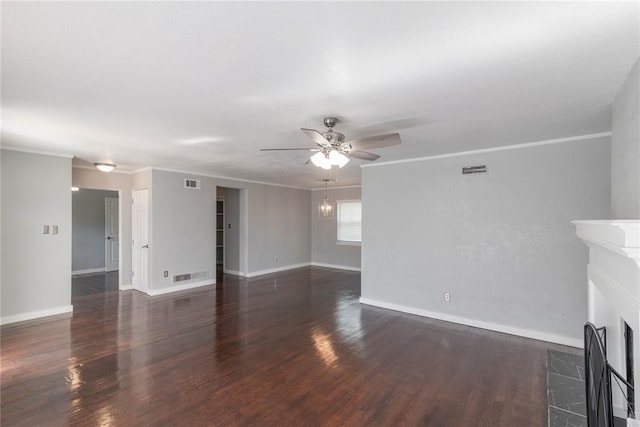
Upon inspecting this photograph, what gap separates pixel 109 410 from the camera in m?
2.39

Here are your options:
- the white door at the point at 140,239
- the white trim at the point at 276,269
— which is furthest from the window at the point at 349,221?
the white door at the point at 140,239

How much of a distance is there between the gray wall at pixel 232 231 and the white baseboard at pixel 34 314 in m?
3.63

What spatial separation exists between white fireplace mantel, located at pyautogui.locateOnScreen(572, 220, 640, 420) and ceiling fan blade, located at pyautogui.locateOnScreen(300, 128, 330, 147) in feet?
6.34

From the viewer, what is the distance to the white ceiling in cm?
146

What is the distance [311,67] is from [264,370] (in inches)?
110

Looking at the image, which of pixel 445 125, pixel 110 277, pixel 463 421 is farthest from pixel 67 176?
pixel 463 421

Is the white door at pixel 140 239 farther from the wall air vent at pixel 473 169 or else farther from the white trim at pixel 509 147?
the wall air vent at pixel 473 169

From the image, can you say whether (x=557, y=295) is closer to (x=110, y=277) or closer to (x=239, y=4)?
(x=239, y=4)

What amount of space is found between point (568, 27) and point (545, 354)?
136 inches

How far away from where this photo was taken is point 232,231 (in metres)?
8.09

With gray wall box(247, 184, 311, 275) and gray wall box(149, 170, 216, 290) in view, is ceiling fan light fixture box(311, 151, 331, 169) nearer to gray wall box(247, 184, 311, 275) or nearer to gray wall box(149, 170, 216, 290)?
gray wall box(149, 170, 216, 290)

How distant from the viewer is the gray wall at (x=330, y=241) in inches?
341

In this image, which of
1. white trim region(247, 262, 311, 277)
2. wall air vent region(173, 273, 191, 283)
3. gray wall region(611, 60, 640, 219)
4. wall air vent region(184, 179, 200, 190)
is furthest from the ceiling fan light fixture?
white trim region(247, 262, 311, 277)

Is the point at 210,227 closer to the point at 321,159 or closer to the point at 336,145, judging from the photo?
the point at 321,159
